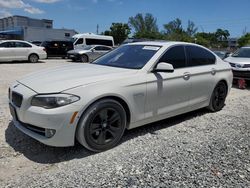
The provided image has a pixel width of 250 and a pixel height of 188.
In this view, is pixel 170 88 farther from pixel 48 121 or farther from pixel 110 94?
pixel 48 121

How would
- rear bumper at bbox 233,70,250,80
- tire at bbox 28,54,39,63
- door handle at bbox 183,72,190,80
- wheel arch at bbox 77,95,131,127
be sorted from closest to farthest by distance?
1. wheel arch at bbox 77,95,131,127
2. door handle at bbox 183,72,190,80
3. rear bumper at bbox 233,70,250,80
4. tire at bbox 28,54,39,63

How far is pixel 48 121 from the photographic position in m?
3.30

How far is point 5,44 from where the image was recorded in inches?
660

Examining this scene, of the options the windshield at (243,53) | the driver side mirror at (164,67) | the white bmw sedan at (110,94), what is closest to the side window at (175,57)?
the white bmw sedan at (110,94)

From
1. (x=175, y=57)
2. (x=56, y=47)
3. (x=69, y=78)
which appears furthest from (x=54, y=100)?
(x=56, y=47)

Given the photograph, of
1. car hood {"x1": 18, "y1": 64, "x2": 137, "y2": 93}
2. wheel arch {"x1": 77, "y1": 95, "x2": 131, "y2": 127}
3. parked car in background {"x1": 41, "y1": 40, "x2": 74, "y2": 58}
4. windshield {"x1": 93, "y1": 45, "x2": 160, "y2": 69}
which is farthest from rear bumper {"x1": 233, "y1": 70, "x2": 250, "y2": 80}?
parked car in background {"x1": 41, "y1": 40, "x2": 74, "y2": 58}

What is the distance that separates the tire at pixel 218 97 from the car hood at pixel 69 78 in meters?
2.45

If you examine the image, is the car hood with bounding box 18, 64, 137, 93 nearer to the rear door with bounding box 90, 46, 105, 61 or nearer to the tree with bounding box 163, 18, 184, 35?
the rear door with bounding box 90, 46, 105, 61

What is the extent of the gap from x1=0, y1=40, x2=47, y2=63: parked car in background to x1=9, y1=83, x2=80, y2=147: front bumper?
1464 cm

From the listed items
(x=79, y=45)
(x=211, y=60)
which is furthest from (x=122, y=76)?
(x=79, y=45)

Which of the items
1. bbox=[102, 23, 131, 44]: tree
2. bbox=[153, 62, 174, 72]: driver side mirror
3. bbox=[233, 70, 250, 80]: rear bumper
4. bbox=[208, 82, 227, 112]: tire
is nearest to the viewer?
bbox=[153, 62, 174, 72]: driver side mirror

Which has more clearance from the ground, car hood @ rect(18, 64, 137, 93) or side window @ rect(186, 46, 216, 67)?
side window @ rect(186, 46, 216, 67)

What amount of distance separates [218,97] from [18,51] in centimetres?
1451

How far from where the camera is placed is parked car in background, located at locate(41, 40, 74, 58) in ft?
73.3
